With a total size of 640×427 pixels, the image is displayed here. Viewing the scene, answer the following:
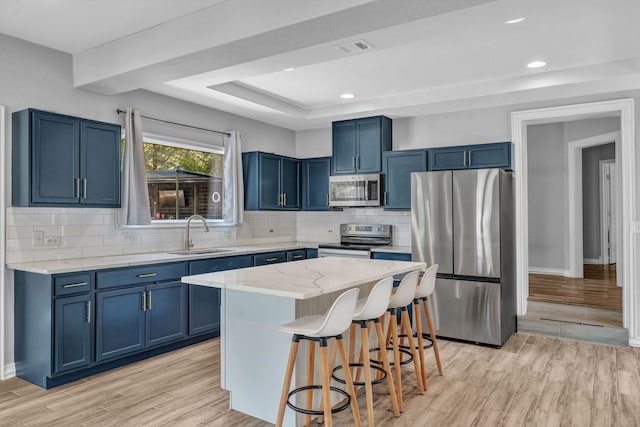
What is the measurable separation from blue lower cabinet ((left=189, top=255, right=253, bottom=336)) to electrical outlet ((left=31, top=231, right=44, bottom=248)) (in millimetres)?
1243

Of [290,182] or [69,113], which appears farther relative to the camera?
[290,182]

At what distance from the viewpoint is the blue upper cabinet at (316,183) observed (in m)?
6.23

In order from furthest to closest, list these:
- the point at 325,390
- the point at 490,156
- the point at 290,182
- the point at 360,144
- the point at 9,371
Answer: the point at 290,182 < the point at 360,144 < the point at 490,156 < the point at 9,371 < the point at 325,390

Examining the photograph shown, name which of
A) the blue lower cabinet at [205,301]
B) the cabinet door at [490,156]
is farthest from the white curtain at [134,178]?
the cabinet door at [490,156]

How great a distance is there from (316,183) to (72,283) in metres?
3.56

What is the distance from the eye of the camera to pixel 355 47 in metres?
3.22

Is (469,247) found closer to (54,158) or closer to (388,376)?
(388,376)

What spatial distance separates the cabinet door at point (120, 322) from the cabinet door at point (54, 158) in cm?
86

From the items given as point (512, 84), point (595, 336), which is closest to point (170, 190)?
point (512, 84)

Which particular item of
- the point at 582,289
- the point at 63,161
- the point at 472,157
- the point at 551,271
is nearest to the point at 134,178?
the point at 63,161

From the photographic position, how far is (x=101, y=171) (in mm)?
3898

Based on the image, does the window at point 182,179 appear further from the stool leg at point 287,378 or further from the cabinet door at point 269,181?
the stool leg at point 287,378

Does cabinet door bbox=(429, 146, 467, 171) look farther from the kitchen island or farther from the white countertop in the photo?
the kitchen island

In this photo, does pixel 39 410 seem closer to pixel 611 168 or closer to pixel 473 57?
pixel 473 57
